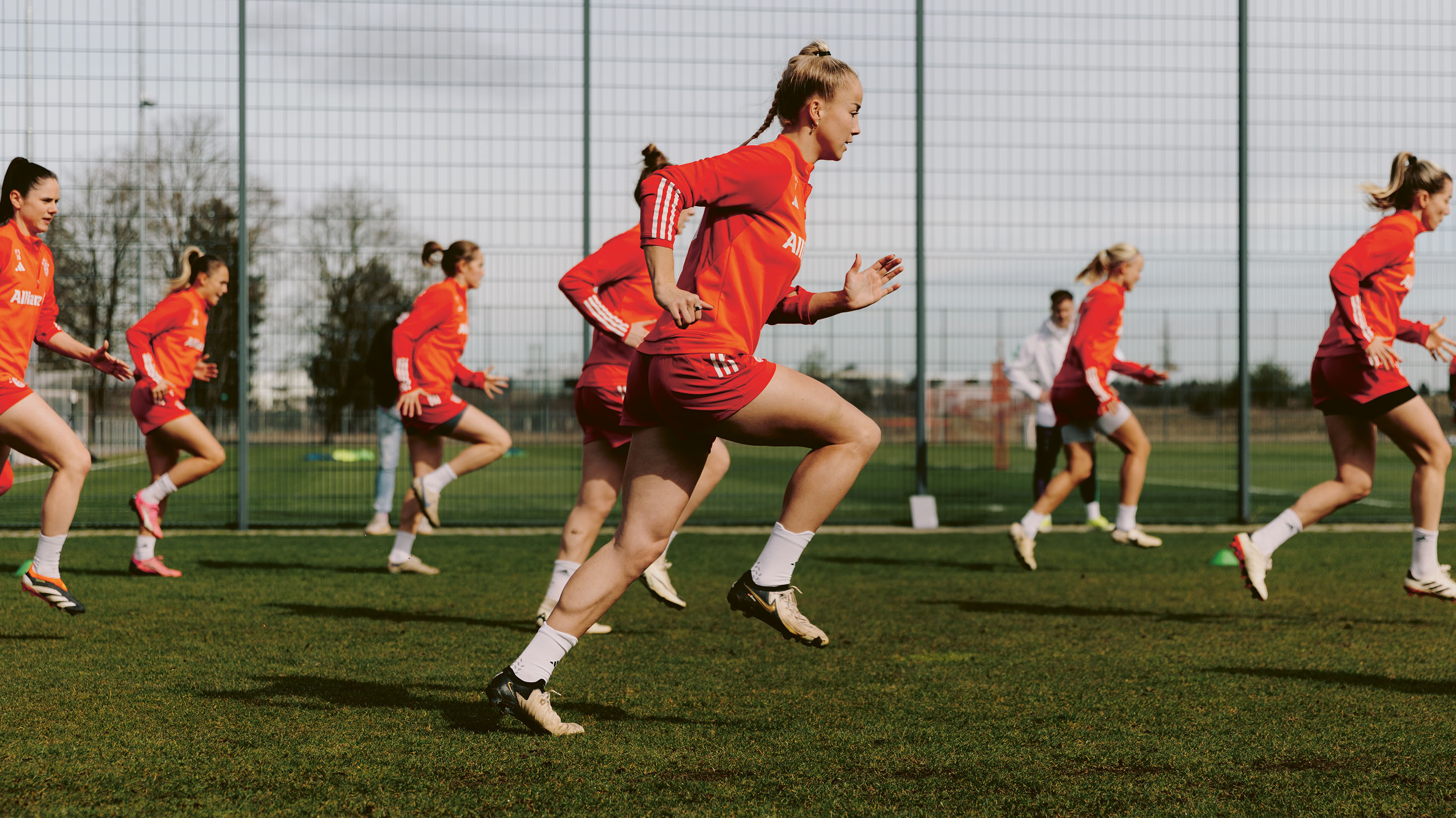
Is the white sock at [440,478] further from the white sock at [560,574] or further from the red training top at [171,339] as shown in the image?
the white sock at [560,574]

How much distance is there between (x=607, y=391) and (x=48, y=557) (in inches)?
104

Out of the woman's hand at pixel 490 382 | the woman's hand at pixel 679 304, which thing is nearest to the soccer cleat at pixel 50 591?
the woman's hand at pixel 490 382

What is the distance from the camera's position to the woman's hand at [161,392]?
7461 mm

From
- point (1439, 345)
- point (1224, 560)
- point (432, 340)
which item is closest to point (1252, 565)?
point (1439, 345)

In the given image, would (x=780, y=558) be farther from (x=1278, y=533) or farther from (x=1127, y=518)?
(x=1127, y=518)

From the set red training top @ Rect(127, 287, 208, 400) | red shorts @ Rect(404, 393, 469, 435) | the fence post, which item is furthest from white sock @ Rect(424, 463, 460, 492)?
the fence post

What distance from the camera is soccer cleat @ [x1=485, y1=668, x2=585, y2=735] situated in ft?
11.7

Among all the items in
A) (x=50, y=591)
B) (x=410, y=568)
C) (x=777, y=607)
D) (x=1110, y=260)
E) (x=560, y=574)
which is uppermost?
(x=1110, y=260)

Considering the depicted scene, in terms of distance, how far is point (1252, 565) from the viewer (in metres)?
5.85

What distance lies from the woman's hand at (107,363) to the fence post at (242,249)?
4427 millimetres

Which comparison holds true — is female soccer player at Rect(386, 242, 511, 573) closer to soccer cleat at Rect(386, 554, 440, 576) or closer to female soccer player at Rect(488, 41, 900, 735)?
soccer cleat at Rect(386, 554, 440, 576)

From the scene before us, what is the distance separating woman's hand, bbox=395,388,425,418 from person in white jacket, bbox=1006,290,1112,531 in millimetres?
5448

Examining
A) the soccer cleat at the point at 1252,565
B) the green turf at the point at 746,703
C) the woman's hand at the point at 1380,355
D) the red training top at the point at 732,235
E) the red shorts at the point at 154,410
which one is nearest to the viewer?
the green turf at the point at 746,703

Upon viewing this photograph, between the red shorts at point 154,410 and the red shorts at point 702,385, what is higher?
the red shorts at point 702,385
